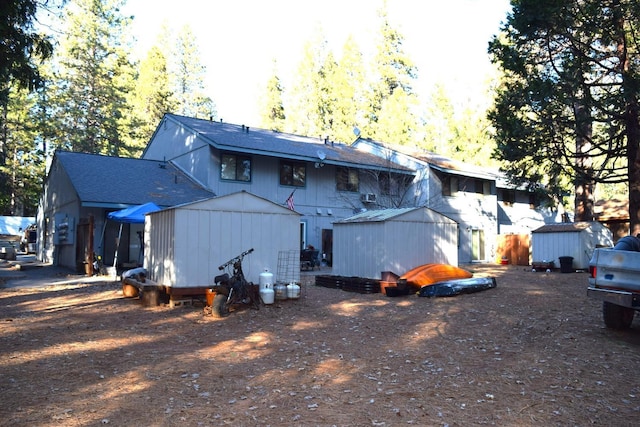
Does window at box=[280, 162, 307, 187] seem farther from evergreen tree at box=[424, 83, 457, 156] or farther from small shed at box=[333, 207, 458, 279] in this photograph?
evergreen tree at box=[424, 83, 457, 156]

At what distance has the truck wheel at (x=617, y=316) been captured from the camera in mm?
7566

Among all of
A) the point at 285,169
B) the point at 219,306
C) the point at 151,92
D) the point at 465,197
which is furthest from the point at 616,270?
the point at 151,92

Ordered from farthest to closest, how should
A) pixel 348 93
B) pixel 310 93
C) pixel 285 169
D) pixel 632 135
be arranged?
pixel 310 93, pixel 348 93, pixel 285 169, pixel 632 135

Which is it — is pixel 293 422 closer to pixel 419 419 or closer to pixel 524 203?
pixel 419 419

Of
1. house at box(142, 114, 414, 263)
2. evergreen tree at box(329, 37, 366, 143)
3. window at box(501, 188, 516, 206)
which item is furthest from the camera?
evergreen tree at box(329, 37, 366, 143)

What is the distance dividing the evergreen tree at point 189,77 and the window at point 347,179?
26.7m

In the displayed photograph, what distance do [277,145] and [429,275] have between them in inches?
452

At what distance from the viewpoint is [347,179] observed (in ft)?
77.6

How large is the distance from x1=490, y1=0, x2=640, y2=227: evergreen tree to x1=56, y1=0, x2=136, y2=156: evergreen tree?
108ft

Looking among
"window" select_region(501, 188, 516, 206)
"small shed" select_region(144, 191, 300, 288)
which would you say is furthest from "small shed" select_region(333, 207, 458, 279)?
"window" select_region(501, 188, 516, 206)

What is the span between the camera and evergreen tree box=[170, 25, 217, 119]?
151 ft

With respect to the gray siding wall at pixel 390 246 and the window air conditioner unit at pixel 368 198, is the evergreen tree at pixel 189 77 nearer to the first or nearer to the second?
the window air conditioner unit at pixel 368 198

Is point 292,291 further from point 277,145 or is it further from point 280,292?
point 277,145

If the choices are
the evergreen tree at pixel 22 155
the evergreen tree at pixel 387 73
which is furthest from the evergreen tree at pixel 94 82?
the evergreen tree at pixel 387 73
